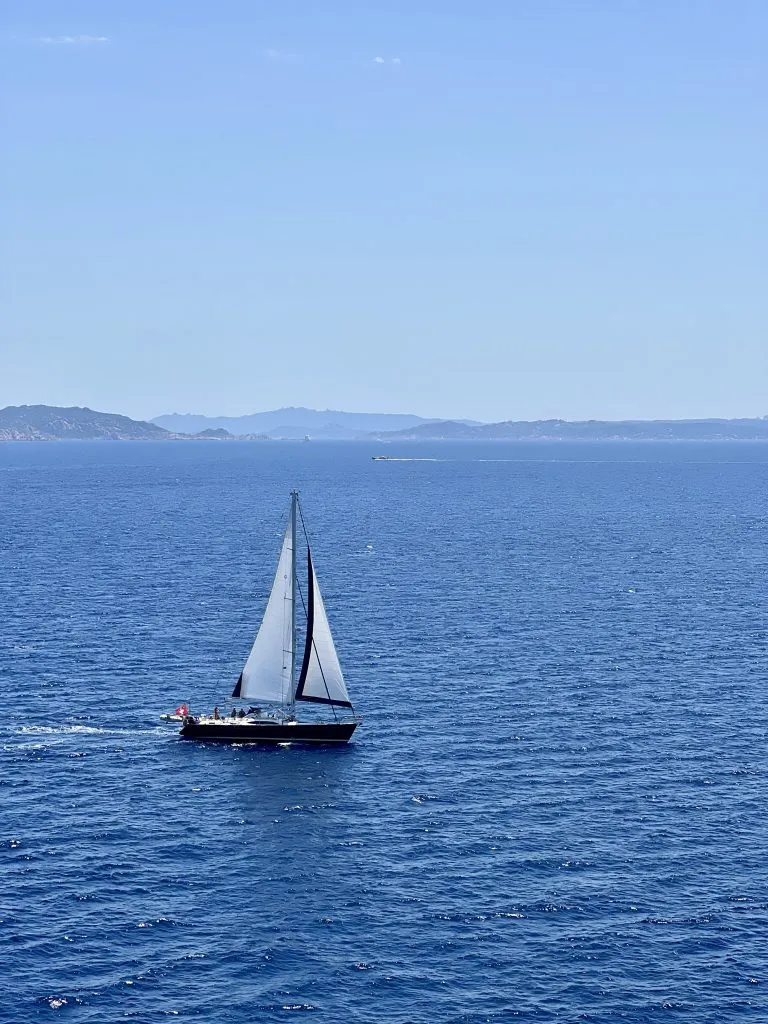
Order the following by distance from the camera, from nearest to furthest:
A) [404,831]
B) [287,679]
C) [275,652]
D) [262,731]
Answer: [404,831] < [262,731] < [287,679] < [275,652]

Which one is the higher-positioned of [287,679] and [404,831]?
[287,679]

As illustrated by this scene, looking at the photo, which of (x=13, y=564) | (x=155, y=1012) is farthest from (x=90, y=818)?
(x=13, y=564)

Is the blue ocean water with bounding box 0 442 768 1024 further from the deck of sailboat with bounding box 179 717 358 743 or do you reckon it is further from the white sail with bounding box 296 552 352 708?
the white sail with bounding box 296 552 352 708

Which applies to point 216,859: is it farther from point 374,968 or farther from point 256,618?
point 256,618

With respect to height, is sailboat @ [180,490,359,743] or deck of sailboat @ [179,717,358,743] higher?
sailboat @ [180,490,359,743]

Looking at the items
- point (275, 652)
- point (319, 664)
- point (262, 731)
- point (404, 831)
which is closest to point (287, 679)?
point (275, 652)

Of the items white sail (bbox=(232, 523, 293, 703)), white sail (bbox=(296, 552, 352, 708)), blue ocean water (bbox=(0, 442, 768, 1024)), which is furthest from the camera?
white sail (bbox=(232, 523, 293, 703))

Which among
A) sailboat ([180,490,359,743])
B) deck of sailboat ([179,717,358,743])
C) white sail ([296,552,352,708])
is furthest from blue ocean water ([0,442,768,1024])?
white sail ([296,552,352,708])

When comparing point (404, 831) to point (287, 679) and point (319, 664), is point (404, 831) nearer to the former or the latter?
point (319, 664)

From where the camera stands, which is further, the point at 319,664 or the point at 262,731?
the point at 319,664
